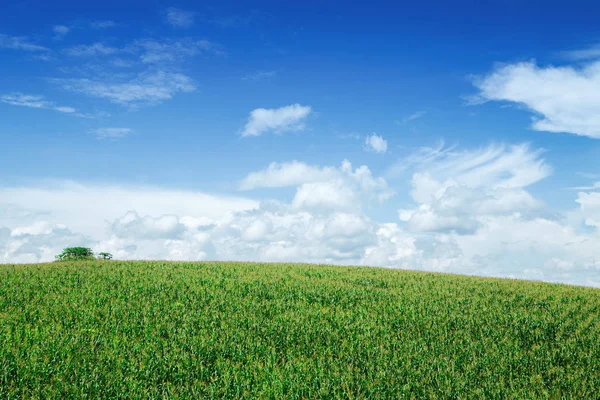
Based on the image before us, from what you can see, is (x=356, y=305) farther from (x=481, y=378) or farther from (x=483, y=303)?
(x=481, y=378)

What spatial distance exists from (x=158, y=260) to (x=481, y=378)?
28.7 metres

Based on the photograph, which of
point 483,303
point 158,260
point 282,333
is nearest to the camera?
point 282,333

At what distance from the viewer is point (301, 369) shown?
11.7m

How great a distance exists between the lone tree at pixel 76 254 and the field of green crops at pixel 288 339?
1060 centimetres

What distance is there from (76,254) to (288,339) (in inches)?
1085

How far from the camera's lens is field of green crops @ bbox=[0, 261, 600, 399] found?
11.0 m

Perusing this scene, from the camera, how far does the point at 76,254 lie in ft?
116

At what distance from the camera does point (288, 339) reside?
14.5m

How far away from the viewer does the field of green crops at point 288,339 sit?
35.9 ft

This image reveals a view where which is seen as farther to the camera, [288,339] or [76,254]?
[76,254]

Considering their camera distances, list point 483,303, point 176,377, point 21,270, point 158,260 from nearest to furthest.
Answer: point 176,377 → point 483,303 → point 21,270 → point 158,260

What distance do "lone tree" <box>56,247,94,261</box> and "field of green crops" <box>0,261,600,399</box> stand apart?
417 inches

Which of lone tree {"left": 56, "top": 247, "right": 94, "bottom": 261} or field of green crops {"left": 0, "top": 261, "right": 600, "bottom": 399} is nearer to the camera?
field of green crops {"left": 0, "top": 261, "right": 600, "bottom": 399}

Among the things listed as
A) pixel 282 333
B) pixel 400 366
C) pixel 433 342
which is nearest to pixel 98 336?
pixel 282 333
